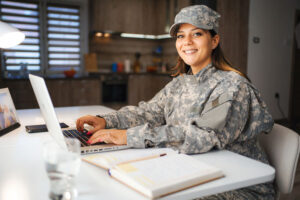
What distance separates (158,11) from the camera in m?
6.09

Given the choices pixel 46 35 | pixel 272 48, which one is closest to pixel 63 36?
pixel 46 35

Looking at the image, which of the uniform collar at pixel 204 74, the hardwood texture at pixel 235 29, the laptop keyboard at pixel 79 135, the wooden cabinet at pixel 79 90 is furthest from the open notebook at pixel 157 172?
the hardwood texture at pixel 235 29

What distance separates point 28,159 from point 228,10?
4310mm

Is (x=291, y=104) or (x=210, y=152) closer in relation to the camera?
(x=210, y=152)

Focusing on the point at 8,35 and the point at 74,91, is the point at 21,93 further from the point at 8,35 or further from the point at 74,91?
the point at 8,35

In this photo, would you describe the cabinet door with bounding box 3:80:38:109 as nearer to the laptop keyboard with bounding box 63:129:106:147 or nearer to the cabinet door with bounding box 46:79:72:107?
the cabinet door with bounding box 46:79:72:107

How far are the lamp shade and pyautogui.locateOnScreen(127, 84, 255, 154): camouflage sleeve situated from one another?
2.66 feet

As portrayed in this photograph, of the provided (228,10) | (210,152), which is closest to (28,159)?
(210,152)

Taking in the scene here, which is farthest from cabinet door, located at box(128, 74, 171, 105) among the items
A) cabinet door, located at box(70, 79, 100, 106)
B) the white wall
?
the white wall

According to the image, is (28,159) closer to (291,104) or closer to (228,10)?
(228,10)

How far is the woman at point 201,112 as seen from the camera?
1128mm

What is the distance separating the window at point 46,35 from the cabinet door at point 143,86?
1084 mm

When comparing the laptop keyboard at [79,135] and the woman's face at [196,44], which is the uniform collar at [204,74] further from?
the laptop keyboard at [79,135]

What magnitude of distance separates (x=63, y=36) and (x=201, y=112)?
446 centimetres
